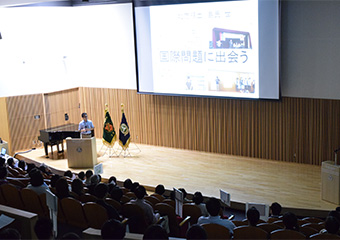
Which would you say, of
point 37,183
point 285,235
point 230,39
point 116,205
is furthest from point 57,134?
point 285,235

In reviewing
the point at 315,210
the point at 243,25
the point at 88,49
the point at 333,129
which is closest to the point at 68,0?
the point at 88,49

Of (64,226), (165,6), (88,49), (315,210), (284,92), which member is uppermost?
(165,6)

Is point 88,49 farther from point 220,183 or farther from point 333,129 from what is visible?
point 333,129

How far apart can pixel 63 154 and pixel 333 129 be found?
656cm

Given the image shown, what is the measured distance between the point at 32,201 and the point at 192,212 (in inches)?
80.4

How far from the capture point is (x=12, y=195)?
569 centimetres

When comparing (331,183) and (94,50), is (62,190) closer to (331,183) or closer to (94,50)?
(331,183)

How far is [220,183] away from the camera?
9117 mm

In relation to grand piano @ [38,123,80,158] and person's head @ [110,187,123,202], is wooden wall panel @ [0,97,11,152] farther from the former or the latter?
person's head @ [110,187,123,202]

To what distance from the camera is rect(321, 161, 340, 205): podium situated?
303 inches

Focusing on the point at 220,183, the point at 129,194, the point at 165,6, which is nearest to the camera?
the point at 129,194

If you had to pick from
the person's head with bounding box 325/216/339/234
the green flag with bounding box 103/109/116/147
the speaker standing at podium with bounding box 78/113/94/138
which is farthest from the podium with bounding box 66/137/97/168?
the person's head with bounding box 325/216/339/234

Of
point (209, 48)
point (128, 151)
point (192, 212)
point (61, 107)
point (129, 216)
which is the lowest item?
point (128, 151)

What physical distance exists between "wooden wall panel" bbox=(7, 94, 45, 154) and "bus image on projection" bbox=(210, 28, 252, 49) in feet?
17.1
